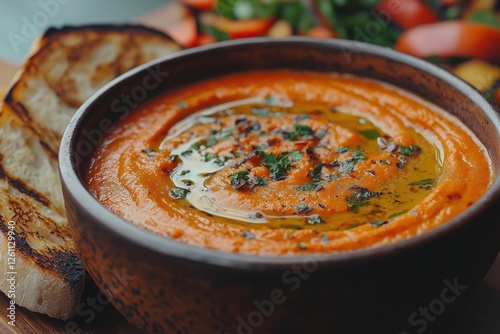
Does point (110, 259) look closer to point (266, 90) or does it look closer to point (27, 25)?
point (266, 90)

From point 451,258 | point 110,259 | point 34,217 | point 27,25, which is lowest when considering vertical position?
point 27,25

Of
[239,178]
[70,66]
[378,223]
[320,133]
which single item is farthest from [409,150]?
[70,66]

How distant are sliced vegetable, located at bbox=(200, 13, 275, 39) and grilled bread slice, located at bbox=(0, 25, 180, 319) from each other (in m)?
1.01

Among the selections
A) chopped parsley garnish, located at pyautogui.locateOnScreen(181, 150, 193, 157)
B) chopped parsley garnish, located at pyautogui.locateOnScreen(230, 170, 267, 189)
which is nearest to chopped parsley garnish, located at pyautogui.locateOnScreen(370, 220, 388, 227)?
chopped parsley garnish, located at pyautogui.locateOnScreen(230, 170, 267, 189)

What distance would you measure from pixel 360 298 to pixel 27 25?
15.7 feet

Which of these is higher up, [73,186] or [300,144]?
[300,144]

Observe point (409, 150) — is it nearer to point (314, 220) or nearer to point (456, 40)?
point (314, 220)

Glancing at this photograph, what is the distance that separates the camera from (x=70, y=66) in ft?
11.7

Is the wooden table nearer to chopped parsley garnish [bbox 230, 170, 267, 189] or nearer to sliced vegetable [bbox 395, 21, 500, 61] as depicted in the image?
chopped parsley garnish [bbox 230, 170, 267, 189]

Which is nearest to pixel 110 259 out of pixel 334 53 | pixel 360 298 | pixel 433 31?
pixel 360 298

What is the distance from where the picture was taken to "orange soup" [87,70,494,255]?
213cm

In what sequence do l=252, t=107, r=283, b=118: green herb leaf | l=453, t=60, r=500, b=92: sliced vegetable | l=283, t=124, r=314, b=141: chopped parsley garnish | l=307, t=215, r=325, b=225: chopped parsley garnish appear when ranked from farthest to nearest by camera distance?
l=453, t=60, r=500, b=92: sliced vegetable
l=252, t=107, r=283, b=118: green herb leaf
l=283, t=124, r=314, b=141: chopped parsley garnish
l=307, t=215, r=325, b=225: chopped parsley garnish

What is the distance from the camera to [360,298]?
1865mm

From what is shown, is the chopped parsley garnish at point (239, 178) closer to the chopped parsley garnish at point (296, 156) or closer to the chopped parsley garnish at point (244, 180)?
the chopped parsley garnish at point (244, 180)
